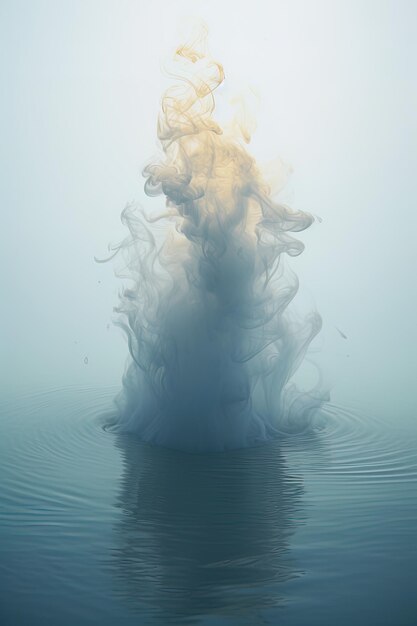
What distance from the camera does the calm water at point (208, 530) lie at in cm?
465

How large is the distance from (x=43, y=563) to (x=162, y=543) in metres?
1.04

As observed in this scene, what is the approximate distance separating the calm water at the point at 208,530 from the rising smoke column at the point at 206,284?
2.18 ft

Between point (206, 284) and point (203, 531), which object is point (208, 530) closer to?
point (203, 531)

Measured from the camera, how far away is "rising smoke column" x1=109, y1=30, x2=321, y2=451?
8.97 meters

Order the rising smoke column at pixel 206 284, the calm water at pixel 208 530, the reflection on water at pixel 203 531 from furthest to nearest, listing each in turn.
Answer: the rising smoke column at pixel 206 284
the reflection on water at pixel 203 531
the calm water at pixel 208 530

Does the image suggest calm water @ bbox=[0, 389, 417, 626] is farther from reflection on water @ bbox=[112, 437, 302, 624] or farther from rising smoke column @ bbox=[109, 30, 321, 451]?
rising smoke column @ bbox=[109, 30, 321, 451]

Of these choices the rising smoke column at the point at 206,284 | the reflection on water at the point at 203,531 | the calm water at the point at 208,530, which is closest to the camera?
the calm water at the point at 208,530

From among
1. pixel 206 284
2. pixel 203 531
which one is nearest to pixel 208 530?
pixel 203 531

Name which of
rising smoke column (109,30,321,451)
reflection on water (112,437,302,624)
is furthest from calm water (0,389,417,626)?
rising smoke column (109,30,321,451)

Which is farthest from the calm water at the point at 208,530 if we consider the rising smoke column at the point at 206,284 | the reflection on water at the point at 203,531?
the rising smoke column at the point at 206,284

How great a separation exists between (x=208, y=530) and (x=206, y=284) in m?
3.91

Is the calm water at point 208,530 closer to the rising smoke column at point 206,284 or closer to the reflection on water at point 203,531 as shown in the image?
the reflection on water at point 203,531

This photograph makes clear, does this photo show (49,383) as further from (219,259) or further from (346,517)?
(346,517)

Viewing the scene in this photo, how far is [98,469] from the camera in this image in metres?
7.76
